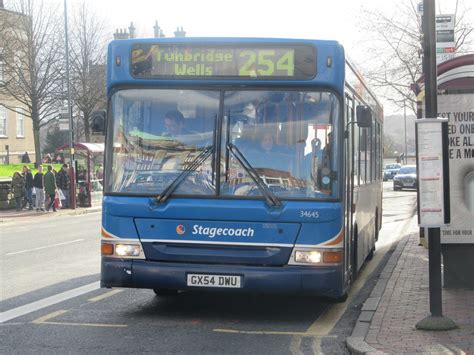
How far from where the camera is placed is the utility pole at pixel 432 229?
7203mm

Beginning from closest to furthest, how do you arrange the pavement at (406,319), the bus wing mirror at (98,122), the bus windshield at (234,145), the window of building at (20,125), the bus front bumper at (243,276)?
the pavement at (406,319) → the bus front bumper at (243,276) → the bus windshield at (234,145) → the bus wing mirror at (98,122) → the window of building at (20,125)

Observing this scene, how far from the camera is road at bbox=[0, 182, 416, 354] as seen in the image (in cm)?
704

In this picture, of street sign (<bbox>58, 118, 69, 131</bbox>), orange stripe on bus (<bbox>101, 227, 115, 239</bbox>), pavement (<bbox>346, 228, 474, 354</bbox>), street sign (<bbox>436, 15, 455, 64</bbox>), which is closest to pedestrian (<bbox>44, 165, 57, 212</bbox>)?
street sign (<bbox>58, 118, 69, 131</bbox>)

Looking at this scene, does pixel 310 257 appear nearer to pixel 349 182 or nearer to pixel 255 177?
pixel 255 177

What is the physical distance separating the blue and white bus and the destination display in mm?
11

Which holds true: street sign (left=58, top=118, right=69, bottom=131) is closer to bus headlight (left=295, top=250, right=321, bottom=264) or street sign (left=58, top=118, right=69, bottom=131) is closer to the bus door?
the bus door

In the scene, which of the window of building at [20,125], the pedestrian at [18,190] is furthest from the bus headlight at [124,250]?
the window of building at [20,125]

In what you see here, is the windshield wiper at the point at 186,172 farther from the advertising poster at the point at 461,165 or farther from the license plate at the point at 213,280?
the advertising poster at the point at 461,165

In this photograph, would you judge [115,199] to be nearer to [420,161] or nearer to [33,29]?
[420,161]

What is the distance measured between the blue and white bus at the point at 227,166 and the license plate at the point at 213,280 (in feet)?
0.03

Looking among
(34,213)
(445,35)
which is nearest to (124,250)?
(445,35)

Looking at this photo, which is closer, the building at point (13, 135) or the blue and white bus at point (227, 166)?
the blue and white bus at point (227, 166)

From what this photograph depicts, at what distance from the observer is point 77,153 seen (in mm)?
32750

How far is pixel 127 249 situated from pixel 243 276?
1274 mm
